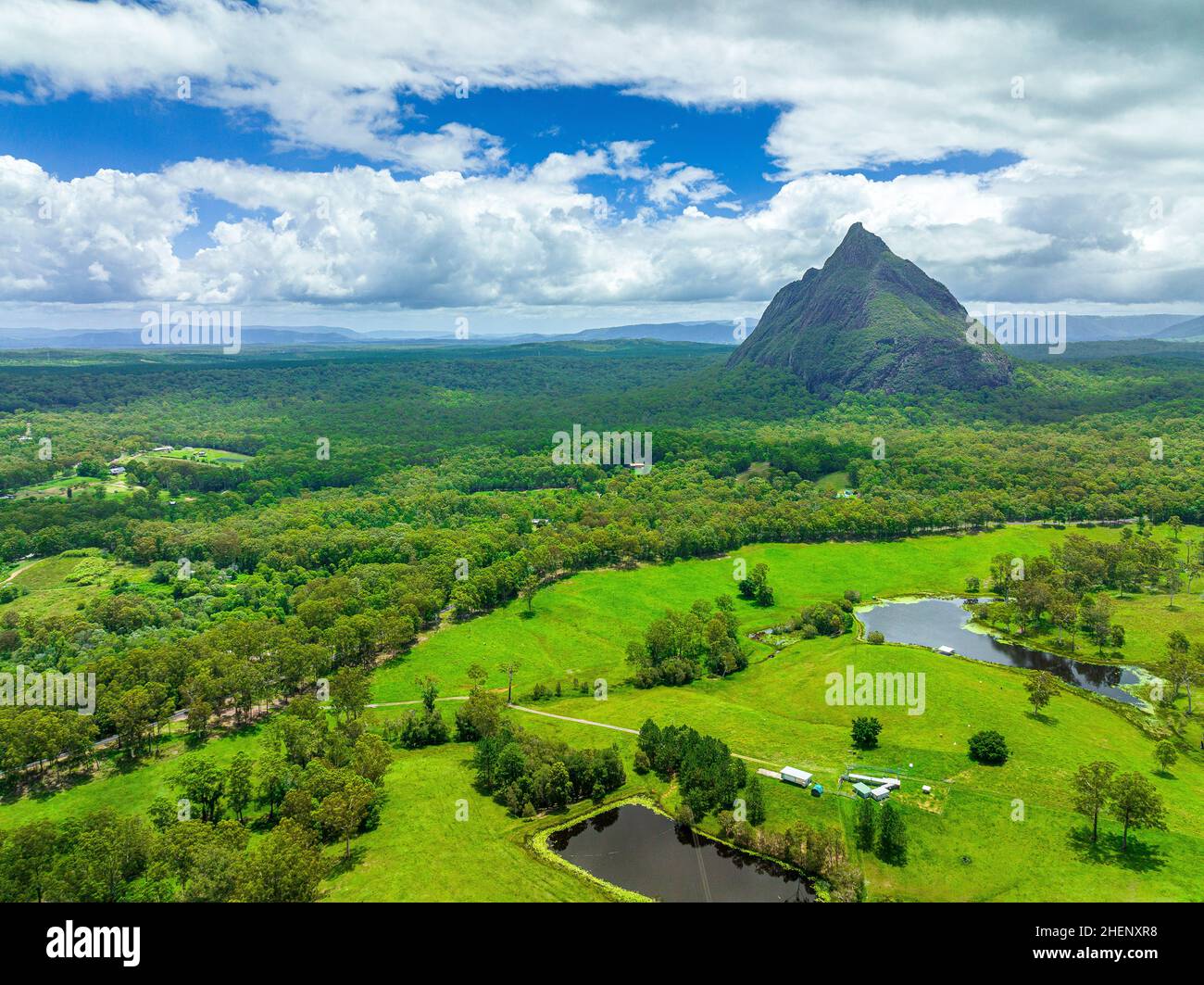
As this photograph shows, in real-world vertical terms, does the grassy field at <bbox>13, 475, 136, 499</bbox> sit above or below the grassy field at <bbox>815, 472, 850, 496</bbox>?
below

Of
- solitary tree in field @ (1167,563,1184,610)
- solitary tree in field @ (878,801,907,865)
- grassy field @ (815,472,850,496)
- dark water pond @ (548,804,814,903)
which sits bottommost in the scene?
dark water pond @ (548,804,814,903)

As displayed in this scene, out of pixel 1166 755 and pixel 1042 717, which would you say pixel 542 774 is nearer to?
pixel 1042 717

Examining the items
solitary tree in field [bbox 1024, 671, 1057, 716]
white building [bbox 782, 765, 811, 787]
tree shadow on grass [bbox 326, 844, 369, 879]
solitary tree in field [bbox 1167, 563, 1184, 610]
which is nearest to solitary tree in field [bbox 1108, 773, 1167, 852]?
solitary tree in field [bbox 1024, 671, 1057, 716]

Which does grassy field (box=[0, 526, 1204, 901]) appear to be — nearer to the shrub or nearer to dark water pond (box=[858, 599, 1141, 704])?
the shrub

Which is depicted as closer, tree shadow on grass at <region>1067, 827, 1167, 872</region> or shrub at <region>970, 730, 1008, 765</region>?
tree shadow on grass at <region>1067, 827, 1167, 872</region>
